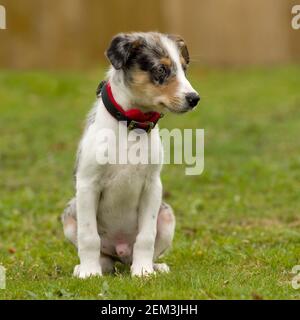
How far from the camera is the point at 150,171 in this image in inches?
264

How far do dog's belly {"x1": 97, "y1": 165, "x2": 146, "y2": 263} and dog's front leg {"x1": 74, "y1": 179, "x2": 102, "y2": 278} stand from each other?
0.44ft

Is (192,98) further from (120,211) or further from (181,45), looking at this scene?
(120,211)

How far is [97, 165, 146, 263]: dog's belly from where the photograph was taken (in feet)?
21.9

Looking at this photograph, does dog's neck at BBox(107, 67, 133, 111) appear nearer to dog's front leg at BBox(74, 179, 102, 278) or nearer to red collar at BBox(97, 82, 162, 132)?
red collar at BBox(97, 82, 162, 132)

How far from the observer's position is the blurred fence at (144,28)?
64.8ft

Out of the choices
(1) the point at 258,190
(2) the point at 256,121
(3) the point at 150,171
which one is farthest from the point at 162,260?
(2) the point at 256,121

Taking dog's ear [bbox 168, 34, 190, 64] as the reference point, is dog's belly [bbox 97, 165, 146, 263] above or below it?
below

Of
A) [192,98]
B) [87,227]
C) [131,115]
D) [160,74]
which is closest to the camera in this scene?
[192,98]

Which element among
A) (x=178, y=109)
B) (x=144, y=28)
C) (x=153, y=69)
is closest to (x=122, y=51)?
(x=153, y=69)

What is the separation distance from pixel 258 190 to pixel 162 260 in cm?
350

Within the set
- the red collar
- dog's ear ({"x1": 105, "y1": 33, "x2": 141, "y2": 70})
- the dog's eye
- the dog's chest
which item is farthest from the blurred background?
dog's ear ({"x1": 105, "y1": 33, "x2": 141, "y2": 70})

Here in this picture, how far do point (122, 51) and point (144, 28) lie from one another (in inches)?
556

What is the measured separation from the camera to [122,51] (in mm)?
6484
